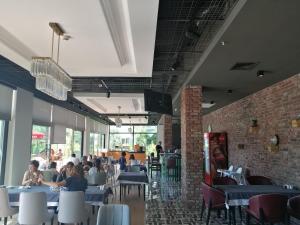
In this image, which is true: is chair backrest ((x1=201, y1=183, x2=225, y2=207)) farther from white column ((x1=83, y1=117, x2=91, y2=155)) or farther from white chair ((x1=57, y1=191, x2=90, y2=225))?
white column ((x1=83, y1=117, x2=91, y2=155))

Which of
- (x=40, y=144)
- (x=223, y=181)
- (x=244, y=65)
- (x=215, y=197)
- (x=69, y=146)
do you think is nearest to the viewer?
(x=215, y=197)

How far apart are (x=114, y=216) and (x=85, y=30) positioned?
2.82 metres

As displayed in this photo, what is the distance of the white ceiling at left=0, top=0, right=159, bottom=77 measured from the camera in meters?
3.73

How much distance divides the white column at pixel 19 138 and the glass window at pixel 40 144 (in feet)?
2.73

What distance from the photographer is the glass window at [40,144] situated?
8703 millimetres

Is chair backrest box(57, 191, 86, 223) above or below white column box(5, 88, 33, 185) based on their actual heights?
below

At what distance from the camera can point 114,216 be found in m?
3.22

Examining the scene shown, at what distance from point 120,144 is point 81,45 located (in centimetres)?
2185

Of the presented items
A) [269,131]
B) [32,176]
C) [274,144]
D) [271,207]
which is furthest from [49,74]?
[269,131]

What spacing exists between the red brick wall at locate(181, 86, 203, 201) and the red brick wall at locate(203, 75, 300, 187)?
1.70 m

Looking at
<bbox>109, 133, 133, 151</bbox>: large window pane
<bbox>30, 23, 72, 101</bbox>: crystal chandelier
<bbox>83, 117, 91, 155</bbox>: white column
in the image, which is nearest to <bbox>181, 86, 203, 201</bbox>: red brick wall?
<bbox>30, 23, 72, 101</bbox>: crystal chandelier

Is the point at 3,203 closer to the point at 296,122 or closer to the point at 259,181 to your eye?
the point at 259,181

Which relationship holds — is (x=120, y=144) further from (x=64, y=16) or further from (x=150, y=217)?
(x=64, y=16)

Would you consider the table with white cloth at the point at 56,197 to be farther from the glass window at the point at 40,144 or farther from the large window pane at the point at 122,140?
the large window pane at the point at 122,140
